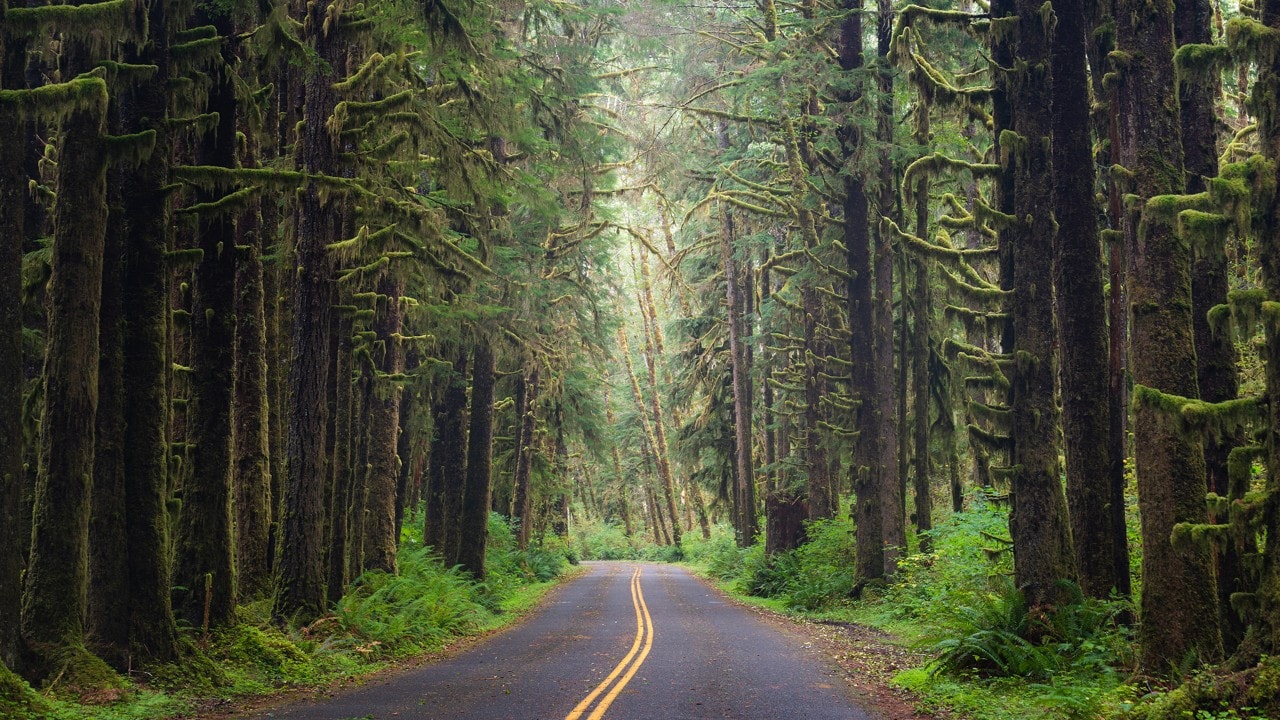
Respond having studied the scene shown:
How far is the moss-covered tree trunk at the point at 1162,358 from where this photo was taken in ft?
28.8

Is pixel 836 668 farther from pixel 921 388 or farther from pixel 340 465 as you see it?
pixel 921 388

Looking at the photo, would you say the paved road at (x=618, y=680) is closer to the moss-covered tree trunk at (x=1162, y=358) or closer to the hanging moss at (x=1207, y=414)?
the moss-covered tree trunk at (x=1162, y=358)

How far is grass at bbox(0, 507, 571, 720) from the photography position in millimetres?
9188

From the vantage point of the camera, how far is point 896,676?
475 inches

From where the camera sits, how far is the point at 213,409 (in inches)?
491

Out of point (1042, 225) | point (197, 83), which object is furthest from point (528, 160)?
point (1042, 225)

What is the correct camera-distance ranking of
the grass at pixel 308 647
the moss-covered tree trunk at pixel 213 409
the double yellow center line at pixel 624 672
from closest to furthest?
1. the grass at pixel 308 647
2. the double yellow center line at pixel 624 672
3. the moss-covered tree trunk at pixel 213 409

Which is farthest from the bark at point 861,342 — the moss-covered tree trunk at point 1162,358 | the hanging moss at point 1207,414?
the hanging moss at point 1207,414

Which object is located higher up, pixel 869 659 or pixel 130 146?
pixel 130 146

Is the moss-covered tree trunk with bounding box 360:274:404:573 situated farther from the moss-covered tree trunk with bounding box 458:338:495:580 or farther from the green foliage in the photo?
the moss-covered tree trunk with bounding box 458:338:495:580

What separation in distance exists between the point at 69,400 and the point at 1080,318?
38.9ft

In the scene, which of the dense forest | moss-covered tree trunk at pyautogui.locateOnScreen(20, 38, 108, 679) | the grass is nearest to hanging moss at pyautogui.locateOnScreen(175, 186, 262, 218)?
the dense forest

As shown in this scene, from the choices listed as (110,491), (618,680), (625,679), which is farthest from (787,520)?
(110,491)

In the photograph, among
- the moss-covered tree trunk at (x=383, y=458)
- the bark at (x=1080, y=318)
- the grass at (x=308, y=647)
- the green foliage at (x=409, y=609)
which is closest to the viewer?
the grass at (x=308, y=647)
